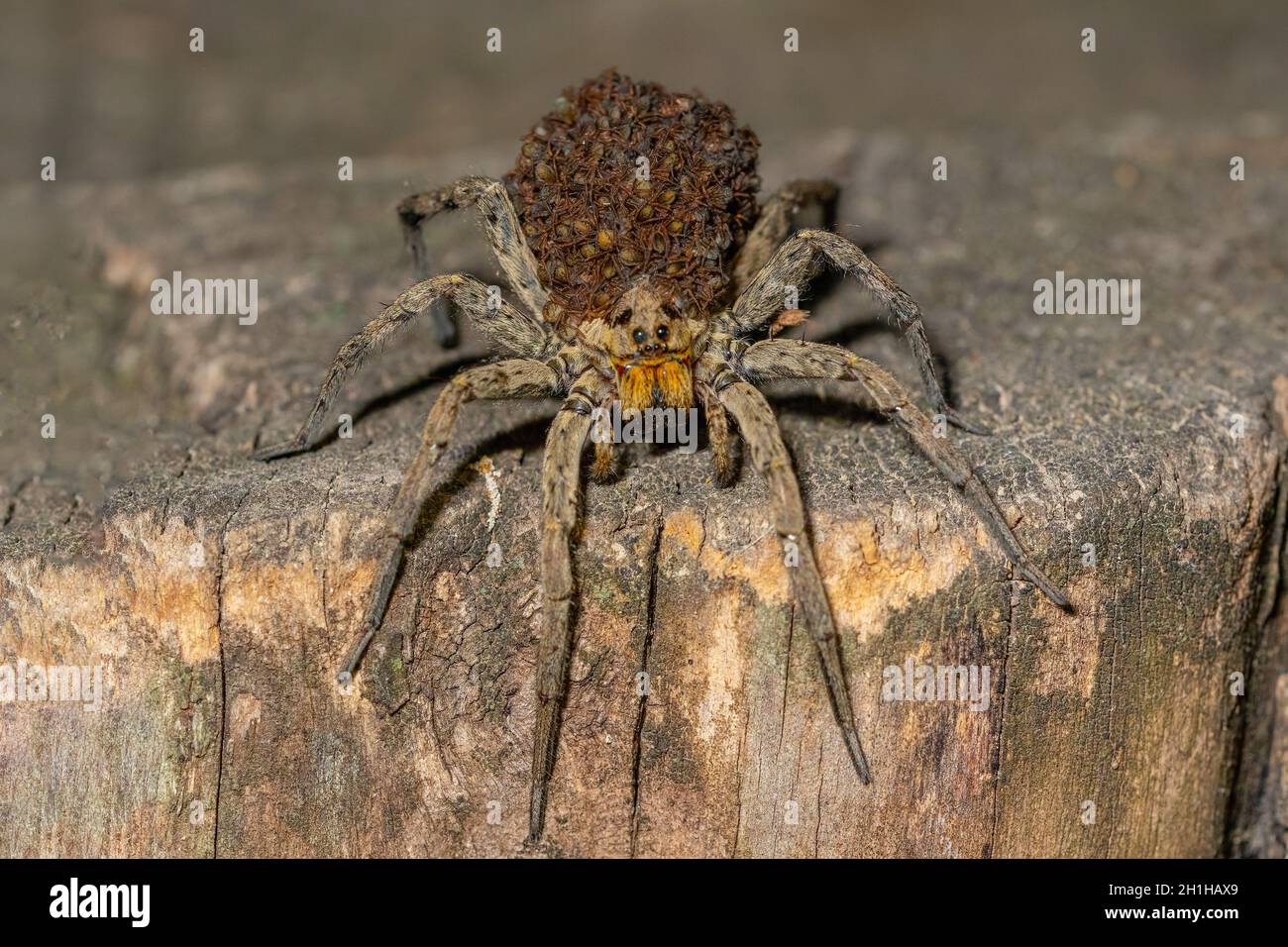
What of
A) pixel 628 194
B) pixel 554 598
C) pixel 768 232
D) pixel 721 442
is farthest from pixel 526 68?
pixel 554 598

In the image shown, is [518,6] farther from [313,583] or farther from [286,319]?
[313,583]

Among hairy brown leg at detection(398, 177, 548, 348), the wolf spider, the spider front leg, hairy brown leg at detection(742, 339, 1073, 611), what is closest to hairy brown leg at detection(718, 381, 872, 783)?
the wolf spider

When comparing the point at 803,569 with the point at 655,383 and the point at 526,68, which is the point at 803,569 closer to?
the point at 655,383

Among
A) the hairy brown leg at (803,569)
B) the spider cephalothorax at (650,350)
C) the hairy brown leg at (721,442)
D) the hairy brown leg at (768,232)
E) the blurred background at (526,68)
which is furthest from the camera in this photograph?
the blurred background at (526,68)

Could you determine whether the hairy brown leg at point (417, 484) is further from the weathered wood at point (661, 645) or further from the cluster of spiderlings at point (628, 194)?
the cluster of spiderlings at point (628, 194)

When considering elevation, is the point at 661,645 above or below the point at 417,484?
below

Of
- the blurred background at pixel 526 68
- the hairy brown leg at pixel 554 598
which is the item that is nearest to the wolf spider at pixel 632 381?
the hairy brown leg at pixel 554 598

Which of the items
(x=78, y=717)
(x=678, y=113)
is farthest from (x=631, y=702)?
(x=678, y=113)
